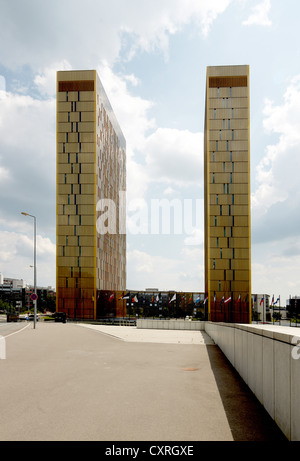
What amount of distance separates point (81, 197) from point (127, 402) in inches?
2685

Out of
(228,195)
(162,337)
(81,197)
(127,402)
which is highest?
(228,195)

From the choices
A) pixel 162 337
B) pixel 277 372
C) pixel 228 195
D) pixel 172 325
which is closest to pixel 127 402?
pixel 277 372

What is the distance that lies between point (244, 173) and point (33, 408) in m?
71.8

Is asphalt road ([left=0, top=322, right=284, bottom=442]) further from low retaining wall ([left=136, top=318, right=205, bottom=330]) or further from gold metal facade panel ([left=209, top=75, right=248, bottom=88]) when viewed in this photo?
gold metal facade panel ([left=209, top=75, right=248, bottom=88])

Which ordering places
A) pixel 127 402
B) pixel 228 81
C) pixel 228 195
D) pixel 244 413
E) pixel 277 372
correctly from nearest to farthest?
pixel 277 372, pixel 244 413, pixel 127 402, pixel 228 195, pixel 228 81

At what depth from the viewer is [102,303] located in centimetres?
7550

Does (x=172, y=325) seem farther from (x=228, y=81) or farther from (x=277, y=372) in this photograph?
(x=228, y=81)

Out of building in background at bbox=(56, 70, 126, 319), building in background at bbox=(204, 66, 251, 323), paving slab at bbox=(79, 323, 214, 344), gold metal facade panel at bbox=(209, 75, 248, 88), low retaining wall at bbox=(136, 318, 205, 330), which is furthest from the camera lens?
gold metal facade panel at bbox=(209, 75, 248, 88)

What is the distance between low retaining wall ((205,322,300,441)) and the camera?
16.9 feet

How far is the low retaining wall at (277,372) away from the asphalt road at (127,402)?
29 cm

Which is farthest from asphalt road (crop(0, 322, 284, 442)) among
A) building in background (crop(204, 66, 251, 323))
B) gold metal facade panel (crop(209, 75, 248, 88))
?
gold metal facade panel (crop(209, 75, 248, 88))

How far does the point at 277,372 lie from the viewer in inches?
239

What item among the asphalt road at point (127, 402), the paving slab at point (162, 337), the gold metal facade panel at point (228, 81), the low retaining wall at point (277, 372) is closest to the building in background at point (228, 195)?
the gold metal facade panel at point (228, 81)

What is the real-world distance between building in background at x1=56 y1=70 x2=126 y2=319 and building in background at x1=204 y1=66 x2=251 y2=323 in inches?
892
